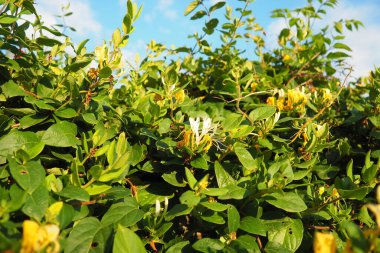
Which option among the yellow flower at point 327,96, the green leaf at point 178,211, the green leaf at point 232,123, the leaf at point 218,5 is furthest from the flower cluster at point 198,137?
the leaf at point 218,5

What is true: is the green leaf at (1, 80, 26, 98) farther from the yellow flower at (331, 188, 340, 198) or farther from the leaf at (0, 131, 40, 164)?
the yellow flower at (331, 188, 340, 198)

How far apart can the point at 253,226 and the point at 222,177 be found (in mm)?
193

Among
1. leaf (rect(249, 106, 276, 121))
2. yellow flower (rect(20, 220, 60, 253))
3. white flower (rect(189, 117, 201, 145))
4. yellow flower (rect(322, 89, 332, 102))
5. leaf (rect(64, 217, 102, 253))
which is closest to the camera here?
yellow flower (rect(20, 220, 60, 253))

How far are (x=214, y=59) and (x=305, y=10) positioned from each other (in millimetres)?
1056

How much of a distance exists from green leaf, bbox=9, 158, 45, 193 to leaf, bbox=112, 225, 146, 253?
236 millimetres

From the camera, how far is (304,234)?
1361 mm

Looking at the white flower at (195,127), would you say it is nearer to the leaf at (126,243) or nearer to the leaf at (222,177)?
the leaf at (222,177)

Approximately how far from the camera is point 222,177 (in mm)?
1255

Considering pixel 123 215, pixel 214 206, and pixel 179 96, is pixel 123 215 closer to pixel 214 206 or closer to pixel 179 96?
pixel 214 206

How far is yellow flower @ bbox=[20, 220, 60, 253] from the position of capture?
628 mm

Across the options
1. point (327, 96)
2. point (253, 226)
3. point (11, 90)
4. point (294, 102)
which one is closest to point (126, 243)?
point (253, 226)

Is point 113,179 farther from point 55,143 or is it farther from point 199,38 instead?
point 199,38

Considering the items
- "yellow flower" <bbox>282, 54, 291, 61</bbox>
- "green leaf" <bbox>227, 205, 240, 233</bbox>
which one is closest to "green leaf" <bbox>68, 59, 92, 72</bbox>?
"green leaf" <bbox>227, 205, 240, 233</bbox>

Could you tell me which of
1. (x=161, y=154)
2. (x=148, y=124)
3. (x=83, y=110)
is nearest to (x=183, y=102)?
(x=148, y=124)
